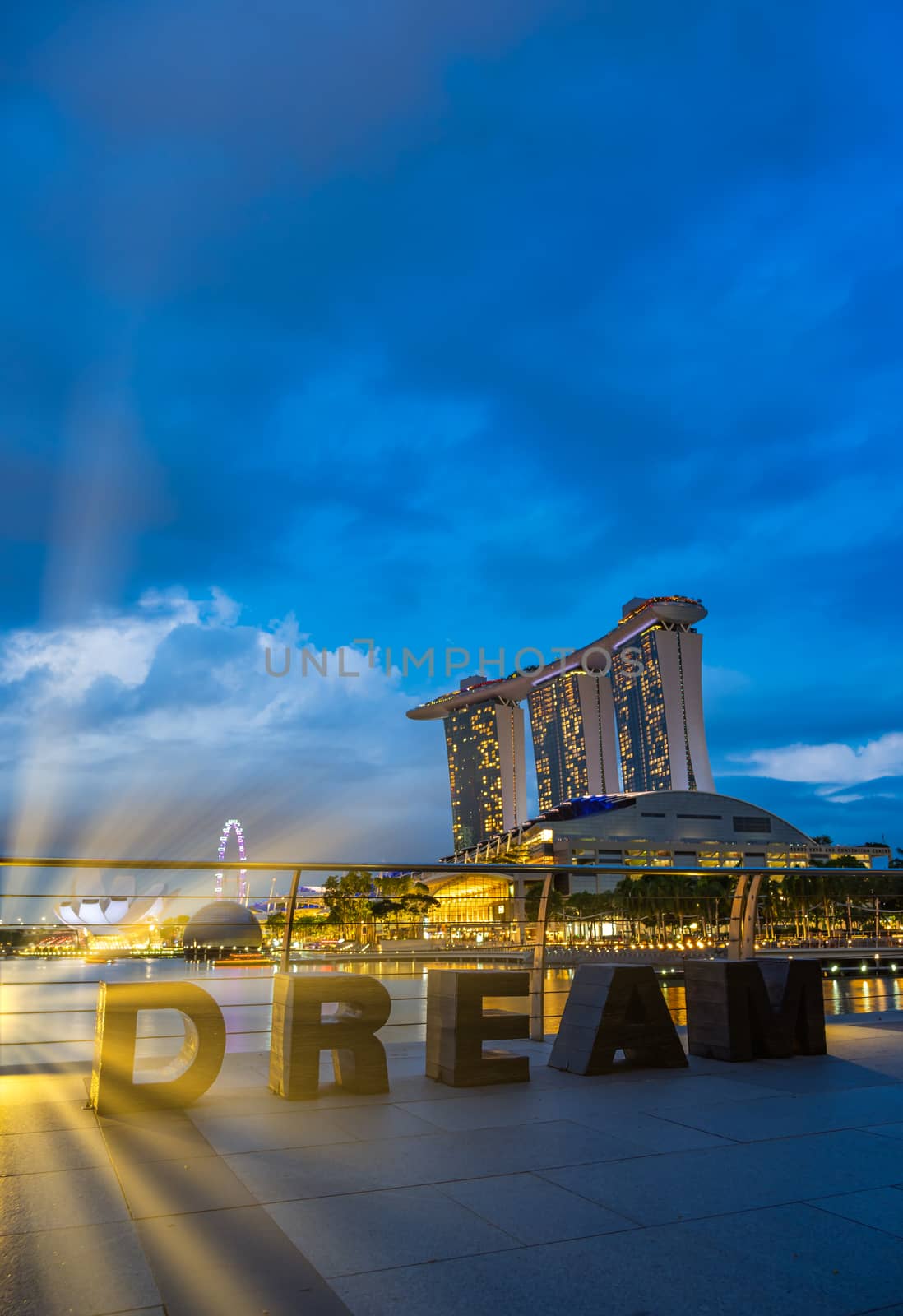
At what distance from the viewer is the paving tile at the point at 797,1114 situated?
17.7 feet

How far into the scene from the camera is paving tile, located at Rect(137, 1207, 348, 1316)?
9.62 ft

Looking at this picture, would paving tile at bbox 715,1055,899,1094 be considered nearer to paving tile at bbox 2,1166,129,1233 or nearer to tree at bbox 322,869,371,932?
paving tile at bbox 2,1166,129,1233

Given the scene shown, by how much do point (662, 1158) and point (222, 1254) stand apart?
247 centimetres

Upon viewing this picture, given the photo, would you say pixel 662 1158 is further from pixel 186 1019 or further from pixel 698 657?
pixel 698 657

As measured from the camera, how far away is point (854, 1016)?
1127 cm

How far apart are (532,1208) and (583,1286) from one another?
2.79 feet

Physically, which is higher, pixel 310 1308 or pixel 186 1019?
pixel 186 1019

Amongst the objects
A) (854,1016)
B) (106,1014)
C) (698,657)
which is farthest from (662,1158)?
(698,657)

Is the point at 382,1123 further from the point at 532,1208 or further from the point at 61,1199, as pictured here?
the point at 61,1199

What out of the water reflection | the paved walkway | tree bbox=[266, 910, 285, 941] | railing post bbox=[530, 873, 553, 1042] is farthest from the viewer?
the water reflection

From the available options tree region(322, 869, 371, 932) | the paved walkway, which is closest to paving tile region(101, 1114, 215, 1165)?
the paved walkway

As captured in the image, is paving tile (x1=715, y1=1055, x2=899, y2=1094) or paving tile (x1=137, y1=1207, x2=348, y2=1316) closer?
paving tile (x1=137, y1=1207, x2=348, y2=1316)

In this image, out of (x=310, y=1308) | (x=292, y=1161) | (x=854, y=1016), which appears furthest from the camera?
(x=854, y=1016)

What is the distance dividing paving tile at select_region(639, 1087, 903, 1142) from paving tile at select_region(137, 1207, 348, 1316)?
2942 mm
